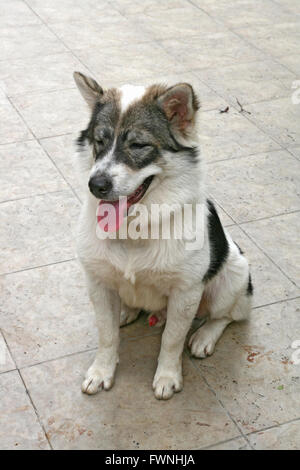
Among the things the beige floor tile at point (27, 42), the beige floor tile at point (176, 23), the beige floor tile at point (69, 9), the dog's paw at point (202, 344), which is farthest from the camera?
the beige floor tile at point (69, 9)

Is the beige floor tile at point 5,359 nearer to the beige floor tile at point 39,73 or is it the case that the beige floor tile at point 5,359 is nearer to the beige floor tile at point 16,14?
the beige floor tile at point 39,73

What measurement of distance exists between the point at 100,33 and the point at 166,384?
4.37 meters

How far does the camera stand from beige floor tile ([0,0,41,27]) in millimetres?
6715

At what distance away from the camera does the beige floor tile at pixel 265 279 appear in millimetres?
3648

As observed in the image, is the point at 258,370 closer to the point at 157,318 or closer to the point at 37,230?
the point at 157,318

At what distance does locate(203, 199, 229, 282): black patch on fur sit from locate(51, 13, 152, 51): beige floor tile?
3.55 m

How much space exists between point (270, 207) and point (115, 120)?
1.93 m

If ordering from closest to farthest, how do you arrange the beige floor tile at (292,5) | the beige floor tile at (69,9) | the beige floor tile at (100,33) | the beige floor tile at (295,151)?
1. the beige floor tile at (295,151)
2. the beige floor tile at (100,33)
3. the beige floor tile at (69,9)
4. the beige floor tile at (292,5)

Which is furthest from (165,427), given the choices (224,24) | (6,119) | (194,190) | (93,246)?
(224,24)

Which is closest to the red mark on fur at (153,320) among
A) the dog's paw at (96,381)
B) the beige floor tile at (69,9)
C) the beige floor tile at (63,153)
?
the dog's paw at (96,381)

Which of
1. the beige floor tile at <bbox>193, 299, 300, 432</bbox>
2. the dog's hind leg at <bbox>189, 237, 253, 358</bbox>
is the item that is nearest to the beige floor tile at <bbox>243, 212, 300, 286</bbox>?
the beige floor tile at <bbox>193, 299, 300, 432</bbox>

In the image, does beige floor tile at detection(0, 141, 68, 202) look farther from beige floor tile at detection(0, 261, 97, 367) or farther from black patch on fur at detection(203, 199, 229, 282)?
black patch on fur at detection(203, 199, 229, 282)

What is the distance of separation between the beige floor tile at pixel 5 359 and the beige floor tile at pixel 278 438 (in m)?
1.13
